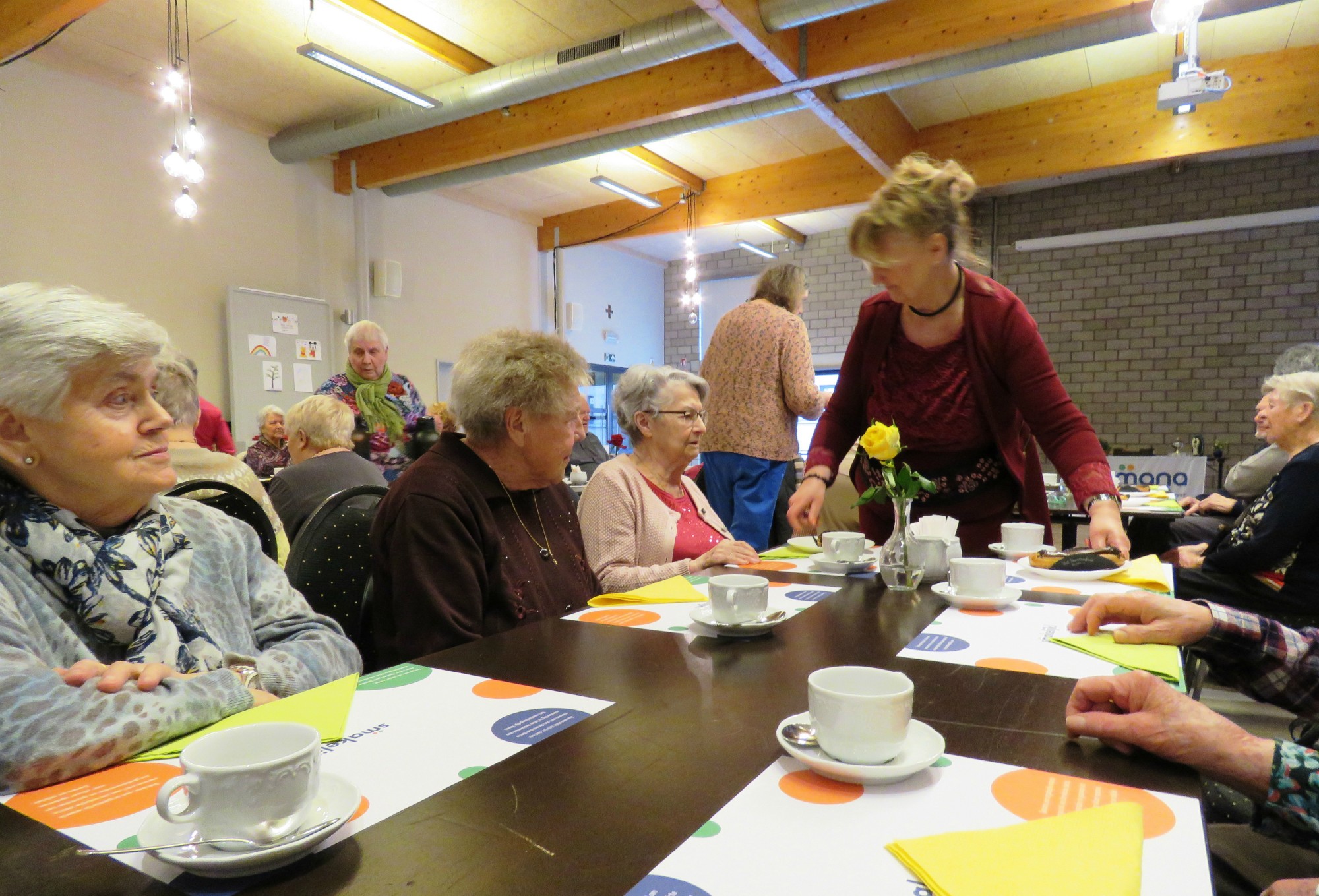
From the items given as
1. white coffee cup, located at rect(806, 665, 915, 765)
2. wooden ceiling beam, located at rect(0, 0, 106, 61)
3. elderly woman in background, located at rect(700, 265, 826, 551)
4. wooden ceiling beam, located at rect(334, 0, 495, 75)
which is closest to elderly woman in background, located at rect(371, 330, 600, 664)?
white coffee cup, located at rect(806, 665, 915, 765)

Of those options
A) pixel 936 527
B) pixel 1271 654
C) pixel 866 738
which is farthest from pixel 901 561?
pixel 866 738

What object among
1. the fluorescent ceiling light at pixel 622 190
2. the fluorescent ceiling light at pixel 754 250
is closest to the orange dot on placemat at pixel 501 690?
the fluorescent ceiling light at pixel 622 190

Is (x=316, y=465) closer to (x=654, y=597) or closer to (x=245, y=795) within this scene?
(x=654, y=597)

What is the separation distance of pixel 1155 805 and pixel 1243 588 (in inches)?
119

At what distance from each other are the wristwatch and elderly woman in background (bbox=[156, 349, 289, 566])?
1.01 m

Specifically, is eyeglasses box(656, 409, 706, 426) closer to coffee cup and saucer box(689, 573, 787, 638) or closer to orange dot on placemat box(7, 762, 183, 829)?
coffee cup and saucer box(689, 573, 787, 638)

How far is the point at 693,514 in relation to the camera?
2324mm

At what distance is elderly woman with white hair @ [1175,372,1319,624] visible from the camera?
2746 millimetres

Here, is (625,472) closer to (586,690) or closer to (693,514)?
(693,514)

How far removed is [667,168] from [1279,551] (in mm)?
6000

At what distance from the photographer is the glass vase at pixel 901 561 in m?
Result: 1.56

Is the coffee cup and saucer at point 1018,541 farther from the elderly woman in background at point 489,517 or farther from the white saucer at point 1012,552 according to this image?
the elderly woman in background at point 489,517

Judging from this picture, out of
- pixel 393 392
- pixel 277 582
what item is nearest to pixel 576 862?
pixel 277 582

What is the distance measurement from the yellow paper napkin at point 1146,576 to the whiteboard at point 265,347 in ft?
19.5
